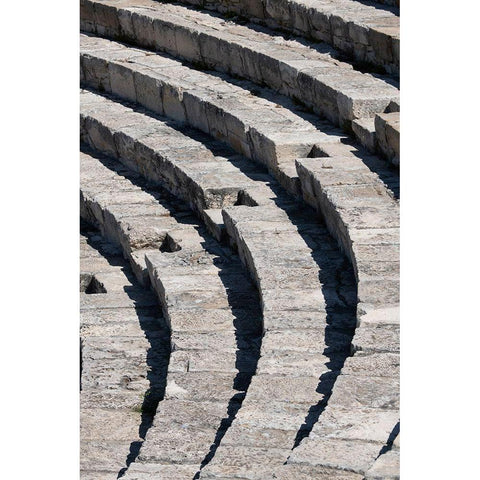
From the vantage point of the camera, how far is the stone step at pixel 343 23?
36.7 feet

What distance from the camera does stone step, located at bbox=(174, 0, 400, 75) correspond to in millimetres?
11188

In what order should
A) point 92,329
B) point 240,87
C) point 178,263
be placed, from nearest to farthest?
point 92,329 < point 178,263 < point 240,87

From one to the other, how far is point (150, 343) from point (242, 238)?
1028mm

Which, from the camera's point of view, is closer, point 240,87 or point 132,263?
point 132,263

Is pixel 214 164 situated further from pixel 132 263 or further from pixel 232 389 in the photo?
pixel 232 389

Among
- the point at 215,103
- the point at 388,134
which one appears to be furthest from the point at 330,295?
the point at 215,103

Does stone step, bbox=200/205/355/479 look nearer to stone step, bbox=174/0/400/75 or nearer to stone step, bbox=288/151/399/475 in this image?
stone step, bbox=288/151/399/475

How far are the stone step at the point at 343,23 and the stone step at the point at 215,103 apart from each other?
2.84ft

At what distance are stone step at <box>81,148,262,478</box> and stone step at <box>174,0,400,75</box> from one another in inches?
92.2

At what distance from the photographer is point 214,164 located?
35.5 feet

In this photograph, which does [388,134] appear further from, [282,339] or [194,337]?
[282,339]

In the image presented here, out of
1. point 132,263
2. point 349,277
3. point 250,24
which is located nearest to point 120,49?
point 250,24

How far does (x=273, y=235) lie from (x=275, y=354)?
1900 mm

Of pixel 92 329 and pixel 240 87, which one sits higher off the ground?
pixel 240 87
